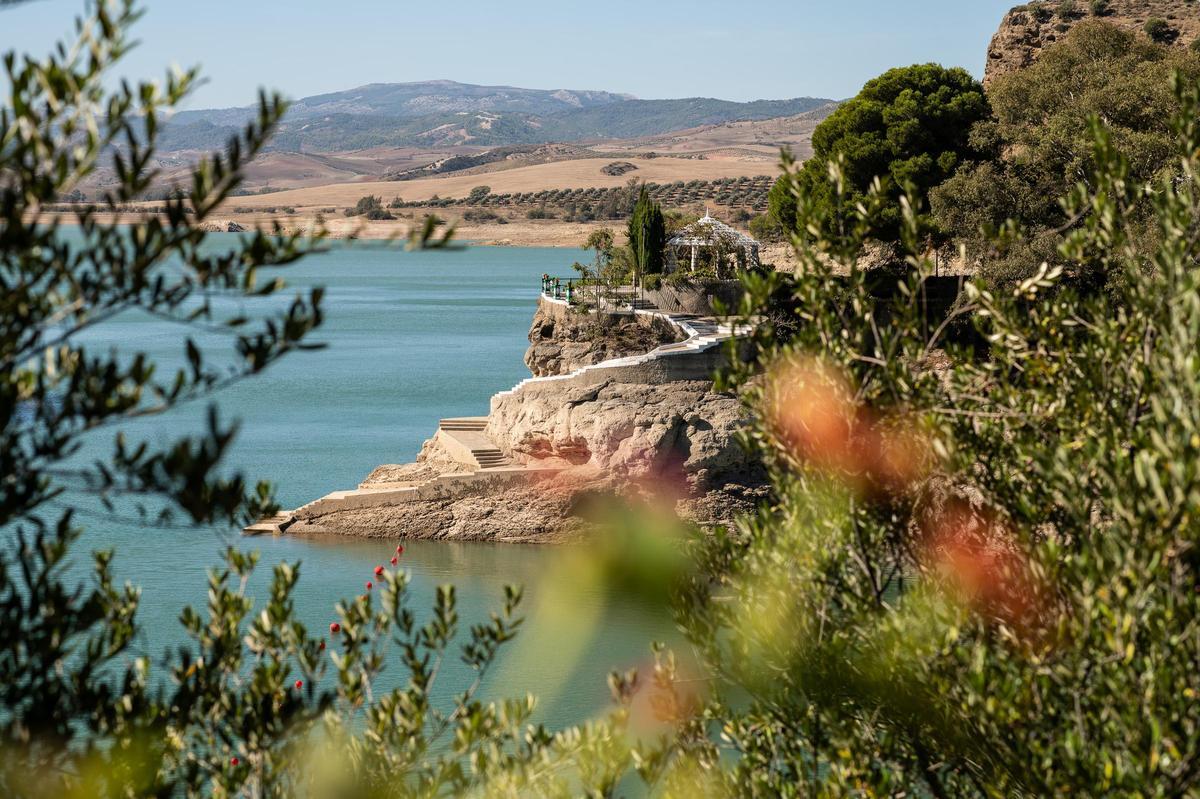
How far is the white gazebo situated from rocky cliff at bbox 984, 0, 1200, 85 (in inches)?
1014

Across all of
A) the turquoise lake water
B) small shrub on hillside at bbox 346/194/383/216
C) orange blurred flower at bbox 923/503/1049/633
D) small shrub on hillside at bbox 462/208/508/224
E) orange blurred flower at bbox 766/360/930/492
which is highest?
orange blurred flower at bbox 766/360/930/492

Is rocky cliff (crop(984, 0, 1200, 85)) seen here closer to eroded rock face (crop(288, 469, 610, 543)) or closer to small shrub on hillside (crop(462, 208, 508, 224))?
eroded rock face (crop(288, 469, 610, 543))

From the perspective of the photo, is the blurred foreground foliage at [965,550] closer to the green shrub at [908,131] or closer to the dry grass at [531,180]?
the green shrub at [908,131]

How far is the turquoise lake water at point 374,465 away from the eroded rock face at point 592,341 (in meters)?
4.37

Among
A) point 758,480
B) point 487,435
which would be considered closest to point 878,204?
point 758,480

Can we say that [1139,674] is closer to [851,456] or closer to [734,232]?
[851,456]

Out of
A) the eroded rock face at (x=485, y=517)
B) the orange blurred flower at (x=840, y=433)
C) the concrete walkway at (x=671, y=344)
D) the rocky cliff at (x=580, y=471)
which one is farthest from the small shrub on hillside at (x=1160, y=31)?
the orange blurred flower at (x=840, y=433)

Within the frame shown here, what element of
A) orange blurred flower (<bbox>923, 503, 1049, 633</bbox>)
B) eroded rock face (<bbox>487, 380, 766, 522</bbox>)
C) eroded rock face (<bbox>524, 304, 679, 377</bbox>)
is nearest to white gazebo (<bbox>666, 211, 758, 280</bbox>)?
eroded rock face (<bbox>524, 304, 679, 377</bbox>)

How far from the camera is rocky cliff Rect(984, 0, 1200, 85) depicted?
6297 centimetres

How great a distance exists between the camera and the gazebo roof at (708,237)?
42312mm

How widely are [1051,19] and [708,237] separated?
31.2 m

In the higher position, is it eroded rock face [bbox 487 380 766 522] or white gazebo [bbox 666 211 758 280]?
white gazebo [bbox 666 211 758 280]

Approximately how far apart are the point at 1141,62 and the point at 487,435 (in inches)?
878

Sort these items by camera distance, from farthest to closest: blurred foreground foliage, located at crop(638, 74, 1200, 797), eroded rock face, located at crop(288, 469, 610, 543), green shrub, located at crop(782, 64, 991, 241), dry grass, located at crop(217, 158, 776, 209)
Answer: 1. dry grass, located at crop(217, 158, 776, 209)
2. green shrub, located at crop(782, 64, 991, 241)
3. eroded rock face, located at crop(288, 469, 610, 543)
4. blurred foreground foliage, located at crop(638, 74, 1200, 797)
